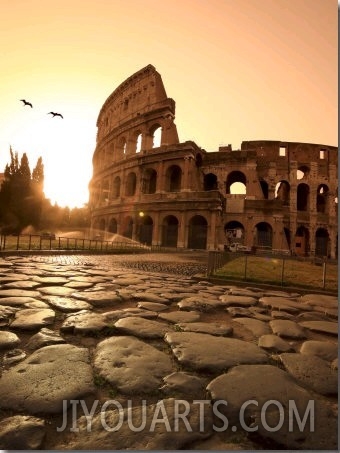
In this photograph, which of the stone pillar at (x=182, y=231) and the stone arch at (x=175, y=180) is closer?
the stone pillar at (x=182, y=231)

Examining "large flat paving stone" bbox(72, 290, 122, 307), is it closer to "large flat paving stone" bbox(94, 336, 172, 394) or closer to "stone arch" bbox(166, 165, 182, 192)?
"large flat paving stone" bbox(94, 336, 172, 394)

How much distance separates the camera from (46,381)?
144cm

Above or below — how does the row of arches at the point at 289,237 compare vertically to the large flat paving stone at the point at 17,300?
above

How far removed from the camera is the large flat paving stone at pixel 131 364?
1468 mm

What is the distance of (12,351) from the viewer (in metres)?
1.83

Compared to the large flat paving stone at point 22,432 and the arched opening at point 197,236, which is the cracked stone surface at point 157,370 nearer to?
the large flat paving stone at point 22,432

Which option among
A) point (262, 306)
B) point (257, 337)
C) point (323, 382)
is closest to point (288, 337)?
point (257, 337)

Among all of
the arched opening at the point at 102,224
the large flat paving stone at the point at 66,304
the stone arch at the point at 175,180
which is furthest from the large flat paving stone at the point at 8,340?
the arched opening at the point at 102,224

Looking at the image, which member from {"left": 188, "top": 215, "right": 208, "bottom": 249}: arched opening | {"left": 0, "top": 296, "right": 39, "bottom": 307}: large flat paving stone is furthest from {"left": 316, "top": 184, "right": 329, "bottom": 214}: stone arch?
{"left": 0, "top": 296, "right": 39, "bottom": 307}: large flat paving stone

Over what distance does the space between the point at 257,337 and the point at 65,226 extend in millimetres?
42470

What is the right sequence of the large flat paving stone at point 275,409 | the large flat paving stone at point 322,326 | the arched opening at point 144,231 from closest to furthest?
the large flat paving stone at point 275,409 → the large flat paving stone at point 322,326 → the arched opening at point 144,231

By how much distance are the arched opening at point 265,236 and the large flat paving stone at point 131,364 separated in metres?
25.6

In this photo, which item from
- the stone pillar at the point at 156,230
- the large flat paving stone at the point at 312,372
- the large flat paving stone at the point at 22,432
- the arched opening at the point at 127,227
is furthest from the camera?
the arched opening at the point at 127,227

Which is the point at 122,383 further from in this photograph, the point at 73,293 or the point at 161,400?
the point at 73,293
